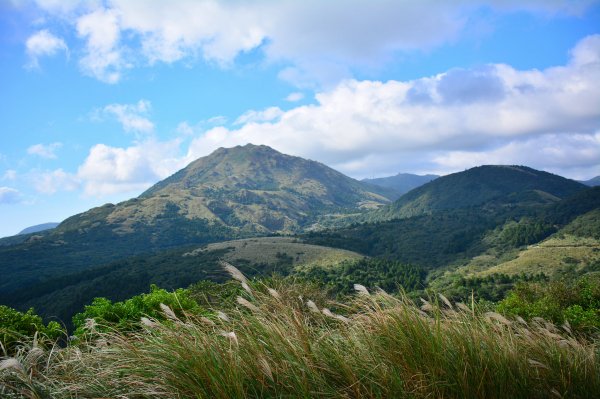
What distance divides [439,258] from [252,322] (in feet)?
507

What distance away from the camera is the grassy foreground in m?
2.71

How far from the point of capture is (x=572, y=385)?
127 inches

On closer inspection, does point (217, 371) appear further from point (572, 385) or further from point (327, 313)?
point (572, 385)

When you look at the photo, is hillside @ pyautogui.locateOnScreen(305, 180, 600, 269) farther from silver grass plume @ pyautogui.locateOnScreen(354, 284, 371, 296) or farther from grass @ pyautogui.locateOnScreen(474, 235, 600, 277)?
silver grass plume @ pyautogui.locateOnScreen(354, 284, 371, 296)

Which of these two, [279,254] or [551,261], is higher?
[279,254]

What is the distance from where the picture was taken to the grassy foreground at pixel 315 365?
8.87 feet

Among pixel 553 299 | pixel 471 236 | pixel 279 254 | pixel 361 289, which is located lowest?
pixel 471 236

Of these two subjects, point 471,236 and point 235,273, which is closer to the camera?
point 235,273

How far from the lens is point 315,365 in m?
3.03

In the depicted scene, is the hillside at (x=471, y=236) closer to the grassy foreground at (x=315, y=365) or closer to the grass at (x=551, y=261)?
the grass at (x=551, y=261)

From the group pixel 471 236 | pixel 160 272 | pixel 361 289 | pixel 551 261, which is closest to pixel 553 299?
pixel 361 289

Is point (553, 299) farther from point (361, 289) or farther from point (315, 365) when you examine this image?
point (315, 365)

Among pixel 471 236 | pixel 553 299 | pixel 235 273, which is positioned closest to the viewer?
pixel 235 273

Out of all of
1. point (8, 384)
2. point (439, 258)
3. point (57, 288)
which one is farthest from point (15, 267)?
point (8, 384)
